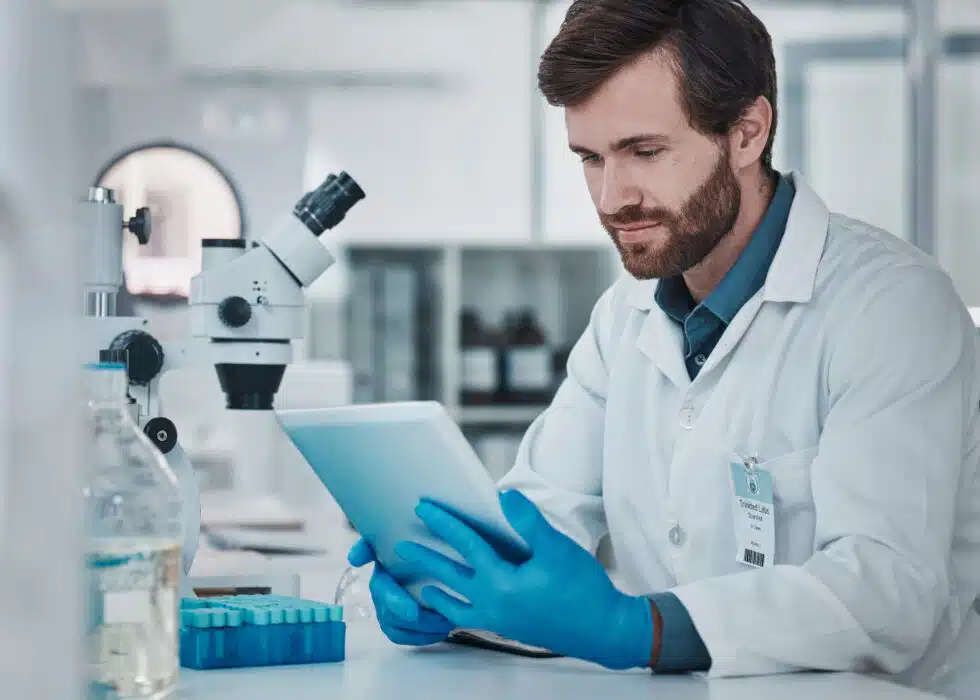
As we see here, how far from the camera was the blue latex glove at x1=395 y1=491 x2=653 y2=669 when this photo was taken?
3.49 ft

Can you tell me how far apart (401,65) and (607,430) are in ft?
15.6

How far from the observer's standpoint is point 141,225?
4.65 ft

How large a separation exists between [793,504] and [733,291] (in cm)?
30

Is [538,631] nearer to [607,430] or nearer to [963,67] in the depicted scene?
[607,430]

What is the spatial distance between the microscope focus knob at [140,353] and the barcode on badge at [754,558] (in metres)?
0.67

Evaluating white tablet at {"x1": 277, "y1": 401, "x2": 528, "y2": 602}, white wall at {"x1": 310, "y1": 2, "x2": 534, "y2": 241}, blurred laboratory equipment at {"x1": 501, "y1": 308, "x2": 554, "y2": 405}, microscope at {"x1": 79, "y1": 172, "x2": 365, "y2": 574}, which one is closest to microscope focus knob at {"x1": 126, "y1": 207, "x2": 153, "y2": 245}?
microscope at {"x1": 79, "y1": 172, "x2": 365, "y2": 574}

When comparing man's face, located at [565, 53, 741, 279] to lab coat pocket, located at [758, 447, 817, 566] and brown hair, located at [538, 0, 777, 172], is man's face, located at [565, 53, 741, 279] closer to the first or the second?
brown hair, located at [538, 0, 777, 172]

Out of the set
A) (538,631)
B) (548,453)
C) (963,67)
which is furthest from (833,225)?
(963,67)

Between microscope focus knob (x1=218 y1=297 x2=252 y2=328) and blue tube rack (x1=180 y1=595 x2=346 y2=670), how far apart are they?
0.33m

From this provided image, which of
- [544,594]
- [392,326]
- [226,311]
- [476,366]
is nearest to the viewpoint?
[544,594]

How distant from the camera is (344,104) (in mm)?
6055

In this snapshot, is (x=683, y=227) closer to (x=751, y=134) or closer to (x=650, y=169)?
(x=650, y=169)

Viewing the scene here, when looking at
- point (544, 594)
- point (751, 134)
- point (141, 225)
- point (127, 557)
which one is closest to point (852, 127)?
point (751, 134)

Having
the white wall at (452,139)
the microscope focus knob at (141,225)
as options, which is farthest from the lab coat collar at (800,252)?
the white wall at (452,139)
